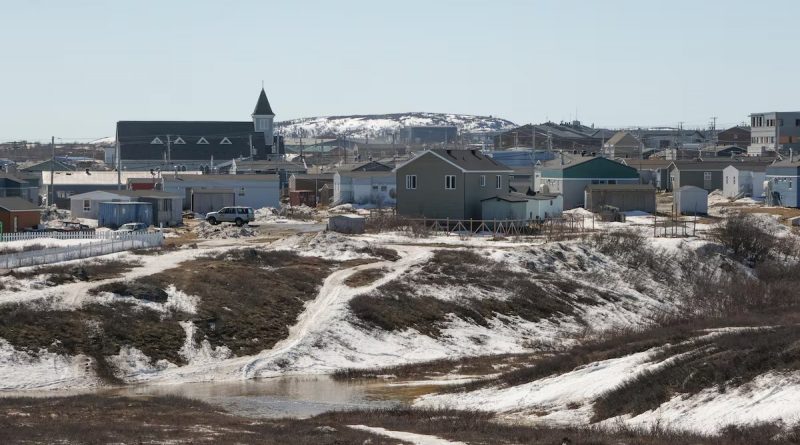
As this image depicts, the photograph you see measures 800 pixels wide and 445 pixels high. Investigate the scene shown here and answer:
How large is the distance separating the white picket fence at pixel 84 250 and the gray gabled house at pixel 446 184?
825 inches

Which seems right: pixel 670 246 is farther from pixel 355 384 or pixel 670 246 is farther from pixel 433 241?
pixel 355 384

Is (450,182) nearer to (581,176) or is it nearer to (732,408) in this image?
(581,176)

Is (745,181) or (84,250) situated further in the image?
(745,181)

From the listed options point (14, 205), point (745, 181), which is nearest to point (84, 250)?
point (14, 205)

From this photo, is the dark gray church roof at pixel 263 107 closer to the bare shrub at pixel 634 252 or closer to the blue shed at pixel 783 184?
the blue shed at pixel 783 184

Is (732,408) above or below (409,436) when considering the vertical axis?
above

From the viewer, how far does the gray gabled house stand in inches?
3196

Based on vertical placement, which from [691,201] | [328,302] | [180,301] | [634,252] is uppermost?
[691,201]

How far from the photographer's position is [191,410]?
37188mm

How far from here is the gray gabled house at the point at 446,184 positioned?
81188 millimetres

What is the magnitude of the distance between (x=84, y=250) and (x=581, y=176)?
4684 cm

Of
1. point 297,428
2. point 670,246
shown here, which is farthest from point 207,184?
point 297,428

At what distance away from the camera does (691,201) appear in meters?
92.4

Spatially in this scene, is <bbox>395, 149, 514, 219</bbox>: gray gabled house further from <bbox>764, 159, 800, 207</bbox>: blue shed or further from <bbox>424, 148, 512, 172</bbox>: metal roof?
<bbox>764, 159, 800, 207</bbox>: blue shed
